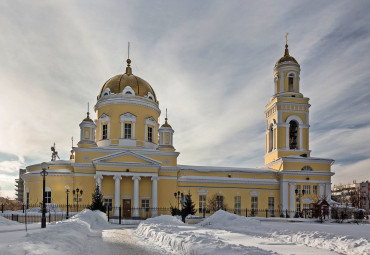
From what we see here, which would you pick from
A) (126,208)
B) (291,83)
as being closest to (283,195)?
(291,83)

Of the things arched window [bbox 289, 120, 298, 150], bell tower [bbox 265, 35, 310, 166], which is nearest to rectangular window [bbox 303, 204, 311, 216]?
bell tower [bbox 265, 35, 310, 166]

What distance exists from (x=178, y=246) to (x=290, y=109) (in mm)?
36204

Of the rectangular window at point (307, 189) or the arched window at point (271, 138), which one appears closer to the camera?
the rectangular window at point (307, 189)

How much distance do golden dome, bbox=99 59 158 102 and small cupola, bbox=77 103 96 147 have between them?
484 cm

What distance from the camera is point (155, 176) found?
38.9m

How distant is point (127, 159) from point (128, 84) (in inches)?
396

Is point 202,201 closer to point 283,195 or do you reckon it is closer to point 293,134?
point 283,195

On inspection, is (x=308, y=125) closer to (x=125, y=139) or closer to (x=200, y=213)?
(x=200, y=213)

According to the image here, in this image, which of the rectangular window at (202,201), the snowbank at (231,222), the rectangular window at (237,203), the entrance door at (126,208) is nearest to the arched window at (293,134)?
the rectangular window at (237,203)

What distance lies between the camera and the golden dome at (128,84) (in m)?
44.3

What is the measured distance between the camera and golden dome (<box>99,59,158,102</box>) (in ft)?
145

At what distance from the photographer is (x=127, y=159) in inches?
1524

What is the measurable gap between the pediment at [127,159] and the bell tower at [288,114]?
1495 cm

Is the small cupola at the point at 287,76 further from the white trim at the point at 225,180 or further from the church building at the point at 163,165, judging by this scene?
the white trim at the point at 225,180
